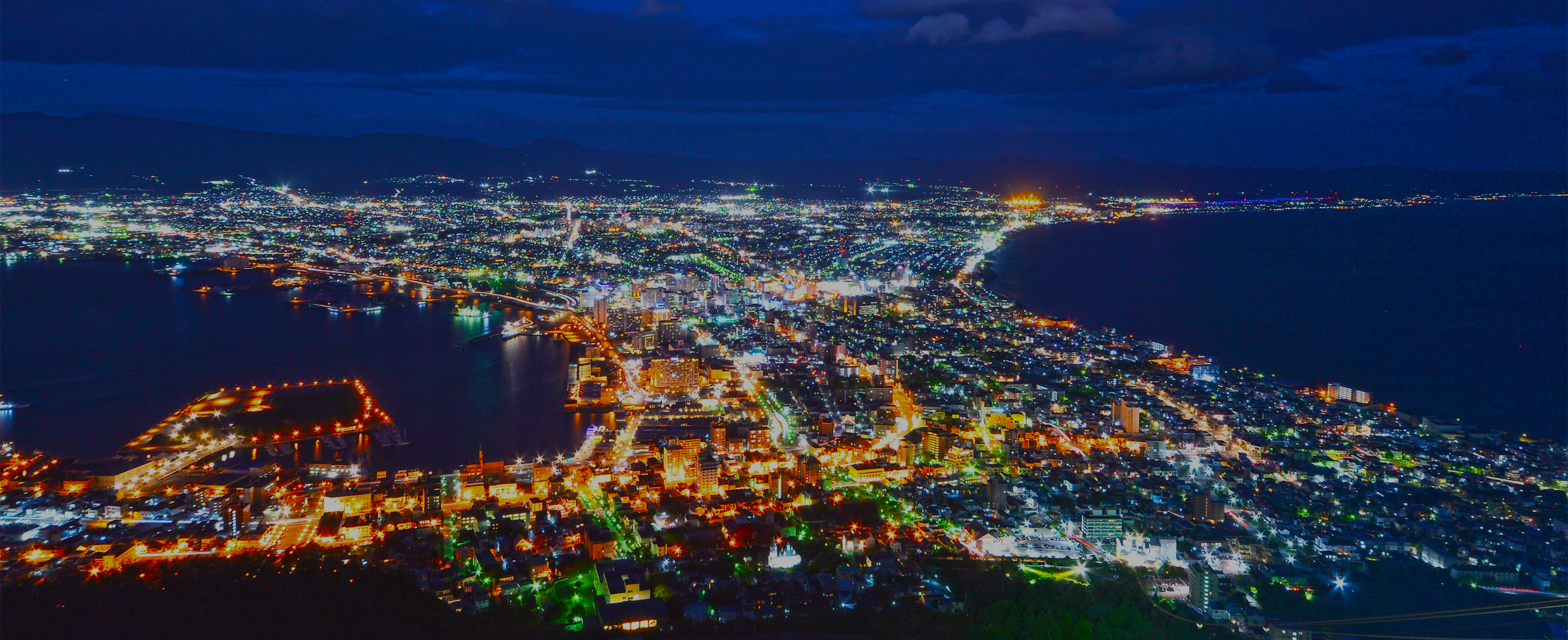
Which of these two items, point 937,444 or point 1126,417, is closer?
point 937,444

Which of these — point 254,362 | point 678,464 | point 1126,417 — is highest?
point 254,362

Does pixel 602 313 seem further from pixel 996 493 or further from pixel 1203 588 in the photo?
pixel 1203 588

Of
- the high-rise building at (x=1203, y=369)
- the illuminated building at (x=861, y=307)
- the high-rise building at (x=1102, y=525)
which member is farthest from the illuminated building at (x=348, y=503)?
the illuminated building at (x=861, y=307)

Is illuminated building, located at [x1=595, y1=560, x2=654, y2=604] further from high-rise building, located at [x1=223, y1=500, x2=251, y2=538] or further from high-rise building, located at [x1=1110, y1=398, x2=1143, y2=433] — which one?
high-rise building, located at [x1=1110, y1=398, x2=1143, y2=433]

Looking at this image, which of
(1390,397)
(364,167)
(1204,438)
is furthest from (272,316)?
(364,167)

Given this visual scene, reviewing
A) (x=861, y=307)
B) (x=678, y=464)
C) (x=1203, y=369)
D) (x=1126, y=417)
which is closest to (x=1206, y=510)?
(x=1126, y=417)

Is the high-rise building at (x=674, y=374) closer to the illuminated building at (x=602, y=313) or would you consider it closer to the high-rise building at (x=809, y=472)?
the high-rise building at (x=809, y=472)
